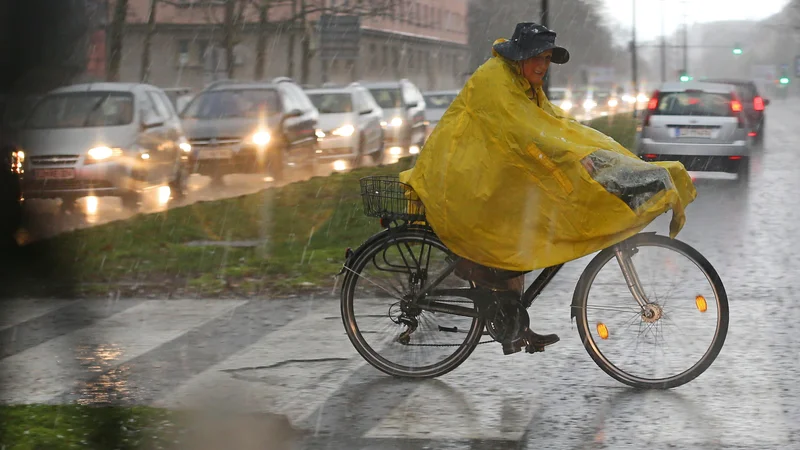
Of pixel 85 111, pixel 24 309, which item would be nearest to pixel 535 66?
pixel 24 309

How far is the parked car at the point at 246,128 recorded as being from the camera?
887 inches

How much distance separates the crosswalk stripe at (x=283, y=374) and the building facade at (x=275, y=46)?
38535mm

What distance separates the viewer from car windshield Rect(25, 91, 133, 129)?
60.1 ft

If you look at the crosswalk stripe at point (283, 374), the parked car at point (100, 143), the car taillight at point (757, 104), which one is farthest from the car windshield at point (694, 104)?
the crosswalk stripe at point (283, 374)

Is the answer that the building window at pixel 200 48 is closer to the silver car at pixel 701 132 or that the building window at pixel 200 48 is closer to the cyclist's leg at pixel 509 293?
the silver car at pixel 701 132

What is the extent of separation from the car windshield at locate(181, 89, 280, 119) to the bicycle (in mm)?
16568

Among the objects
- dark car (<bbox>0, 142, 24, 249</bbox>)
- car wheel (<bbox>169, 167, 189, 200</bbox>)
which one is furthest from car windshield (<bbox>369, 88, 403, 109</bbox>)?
dark car (<bbox>0, 142, 24, 249</bbox>)

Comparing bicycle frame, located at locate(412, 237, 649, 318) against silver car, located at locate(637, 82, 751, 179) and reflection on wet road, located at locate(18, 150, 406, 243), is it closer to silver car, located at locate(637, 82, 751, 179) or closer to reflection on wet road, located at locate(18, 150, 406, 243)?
reflection on wet road, located at locate(18, 150, 406, 243)

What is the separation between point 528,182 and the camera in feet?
19.7

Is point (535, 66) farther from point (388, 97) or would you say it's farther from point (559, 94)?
point (559, 94)

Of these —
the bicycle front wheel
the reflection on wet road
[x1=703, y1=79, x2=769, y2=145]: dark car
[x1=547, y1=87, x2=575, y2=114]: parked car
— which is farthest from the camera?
[x1=547, y1=87, x2=575, y2=114]: parked car

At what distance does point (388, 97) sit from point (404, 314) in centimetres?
2615

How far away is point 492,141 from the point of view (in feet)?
19.6

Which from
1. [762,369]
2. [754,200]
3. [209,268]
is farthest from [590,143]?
[754,200]
